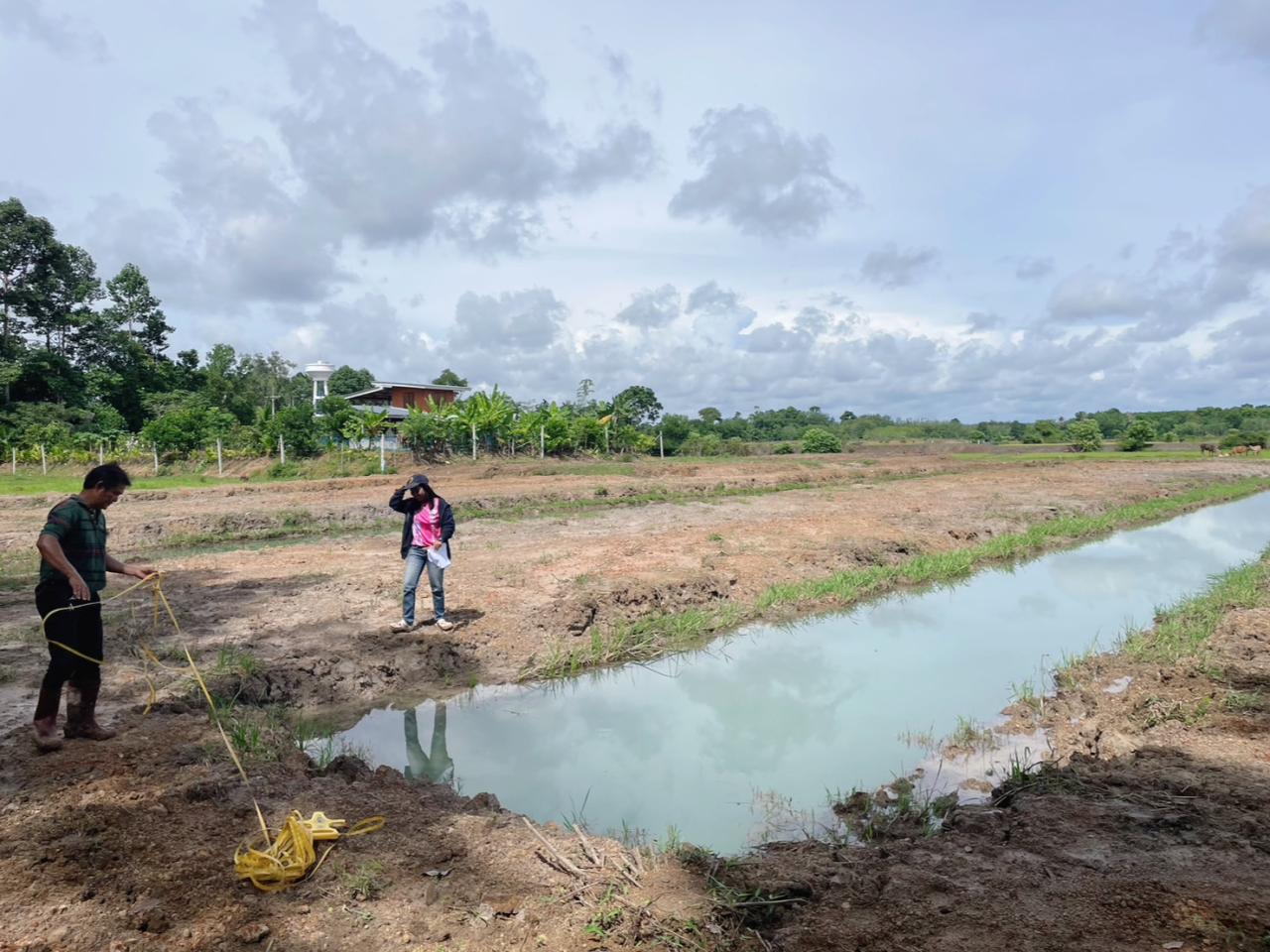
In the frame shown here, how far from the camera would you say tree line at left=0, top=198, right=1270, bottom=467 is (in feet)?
105

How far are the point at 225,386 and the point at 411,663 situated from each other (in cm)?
4528

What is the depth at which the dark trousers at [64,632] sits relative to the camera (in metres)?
4.61

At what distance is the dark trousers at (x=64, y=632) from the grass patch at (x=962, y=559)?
23.8 feet

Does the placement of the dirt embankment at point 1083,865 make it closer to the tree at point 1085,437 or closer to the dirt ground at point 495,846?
the dirt ground at point 495,846

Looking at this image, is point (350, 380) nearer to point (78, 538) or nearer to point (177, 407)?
point (177, 407)

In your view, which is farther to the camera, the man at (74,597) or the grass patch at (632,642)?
the grass patch at (632,642)

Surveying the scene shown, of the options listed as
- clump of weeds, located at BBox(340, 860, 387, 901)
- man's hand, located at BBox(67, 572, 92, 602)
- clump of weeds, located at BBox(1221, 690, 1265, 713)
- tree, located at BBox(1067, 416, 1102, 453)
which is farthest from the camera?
tree, located at BBox(1067, 416, 1102, 453)

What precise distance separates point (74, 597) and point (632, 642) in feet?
17.0

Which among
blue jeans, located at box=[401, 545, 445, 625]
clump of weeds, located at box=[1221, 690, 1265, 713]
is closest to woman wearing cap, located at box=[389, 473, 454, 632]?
blue jeans, located at box=[401, 545, 445, 625]

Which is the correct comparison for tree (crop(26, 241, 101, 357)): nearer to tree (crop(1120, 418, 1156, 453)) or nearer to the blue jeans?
the blue jeans

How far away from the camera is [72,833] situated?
3.76m

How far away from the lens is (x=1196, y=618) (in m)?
8.75

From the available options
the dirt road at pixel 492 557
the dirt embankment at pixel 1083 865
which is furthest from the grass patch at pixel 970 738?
the dirt road at pixel 492 557

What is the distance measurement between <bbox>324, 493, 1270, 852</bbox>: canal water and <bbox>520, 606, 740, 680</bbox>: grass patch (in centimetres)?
19
